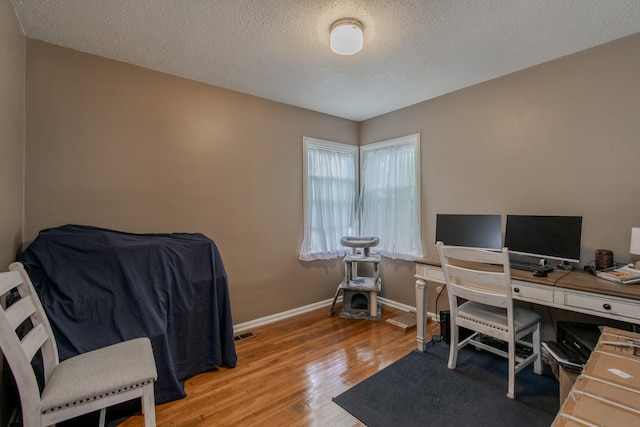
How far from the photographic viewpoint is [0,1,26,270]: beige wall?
156 cm

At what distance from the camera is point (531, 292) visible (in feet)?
6.51

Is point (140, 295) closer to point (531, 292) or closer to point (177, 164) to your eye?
point (177, 164)

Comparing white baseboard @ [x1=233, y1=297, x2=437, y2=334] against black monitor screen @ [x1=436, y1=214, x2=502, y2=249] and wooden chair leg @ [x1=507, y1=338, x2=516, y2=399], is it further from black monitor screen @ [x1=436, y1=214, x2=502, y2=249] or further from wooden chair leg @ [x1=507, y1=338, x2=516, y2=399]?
wooden chair leg @ [x1=507, y1=338, x2=516, y2=399]

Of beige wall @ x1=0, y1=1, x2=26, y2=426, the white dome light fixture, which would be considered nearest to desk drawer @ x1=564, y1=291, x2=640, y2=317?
the white dome light fixture

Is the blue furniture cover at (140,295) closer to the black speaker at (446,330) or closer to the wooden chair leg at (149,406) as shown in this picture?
the wooden chair leg at (149,406)

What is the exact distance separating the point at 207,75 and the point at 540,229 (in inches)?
121

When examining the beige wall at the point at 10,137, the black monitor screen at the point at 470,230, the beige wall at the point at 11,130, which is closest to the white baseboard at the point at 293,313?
the black monitor screen at the point at 470,230

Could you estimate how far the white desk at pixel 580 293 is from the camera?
163 centimetres

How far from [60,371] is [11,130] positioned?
54.9 inches

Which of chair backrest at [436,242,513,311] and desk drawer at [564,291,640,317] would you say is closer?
desk drawer at [564,291,640,317]

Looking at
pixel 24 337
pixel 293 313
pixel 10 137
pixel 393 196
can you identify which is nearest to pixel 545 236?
pixel 393 196

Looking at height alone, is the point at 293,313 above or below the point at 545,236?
below

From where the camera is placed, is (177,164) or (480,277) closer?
(480,277)

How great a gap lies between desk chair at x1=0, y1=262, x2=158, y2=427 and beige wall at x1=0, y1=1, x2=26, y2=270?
1.30 feet
